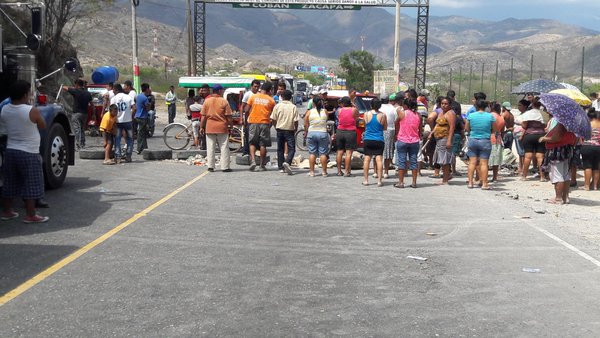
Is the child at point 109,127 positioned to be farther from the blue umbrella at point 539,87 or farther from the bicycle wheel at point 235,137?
the blue umbrella at point 539,87

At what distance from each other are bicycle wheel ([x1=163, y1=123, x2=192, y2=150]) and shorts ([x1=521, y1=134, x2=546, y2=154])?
9.27 m

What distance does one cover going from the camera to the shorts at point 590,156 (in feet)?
44.0

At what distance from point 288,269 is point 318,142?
8392 millimetres

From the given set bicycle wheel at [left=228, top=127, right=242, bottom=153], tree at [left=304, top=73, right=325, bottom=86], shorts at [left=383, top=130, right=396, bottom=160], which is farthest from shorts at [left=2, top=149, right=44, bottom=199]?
tree at [left=304, top=73, right=325, bottom=86]

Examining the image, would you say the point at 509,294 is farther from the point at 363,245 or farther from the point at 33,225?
the point at 33,225

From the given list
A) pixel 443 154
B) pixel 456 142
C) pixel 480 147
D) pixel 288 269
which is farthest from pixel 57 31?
pixel 288 269

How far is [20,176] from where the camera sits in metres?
8.59

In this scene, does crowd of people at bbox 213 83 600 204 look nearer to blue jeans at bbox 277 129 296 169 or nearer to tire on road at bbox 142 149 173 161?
blue jeans at bbox 277 129 296 169

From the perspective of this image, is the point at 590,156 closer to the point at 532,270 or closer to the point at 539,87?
the point at 539,87

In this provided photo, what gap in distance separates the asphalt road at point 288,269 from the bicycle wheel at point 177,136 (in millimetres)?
7820

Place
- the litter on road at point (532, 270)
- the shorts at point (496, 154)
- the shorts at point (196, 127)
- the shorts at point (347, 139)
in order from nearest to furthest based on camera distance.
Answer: the litter on road at point (532, 270)
the shorts at point (347, 139)
the shorts at point (496, 154)
the shorts at point (196, 127)

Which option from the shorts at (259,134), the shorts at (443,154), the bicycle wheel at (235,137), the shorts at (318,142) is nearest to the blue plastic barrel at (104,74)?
the bicycle wheel at (235,137)

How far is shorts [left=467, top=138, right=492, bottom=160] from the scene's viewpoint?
520 inches

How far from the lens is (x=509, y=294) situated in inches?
239
